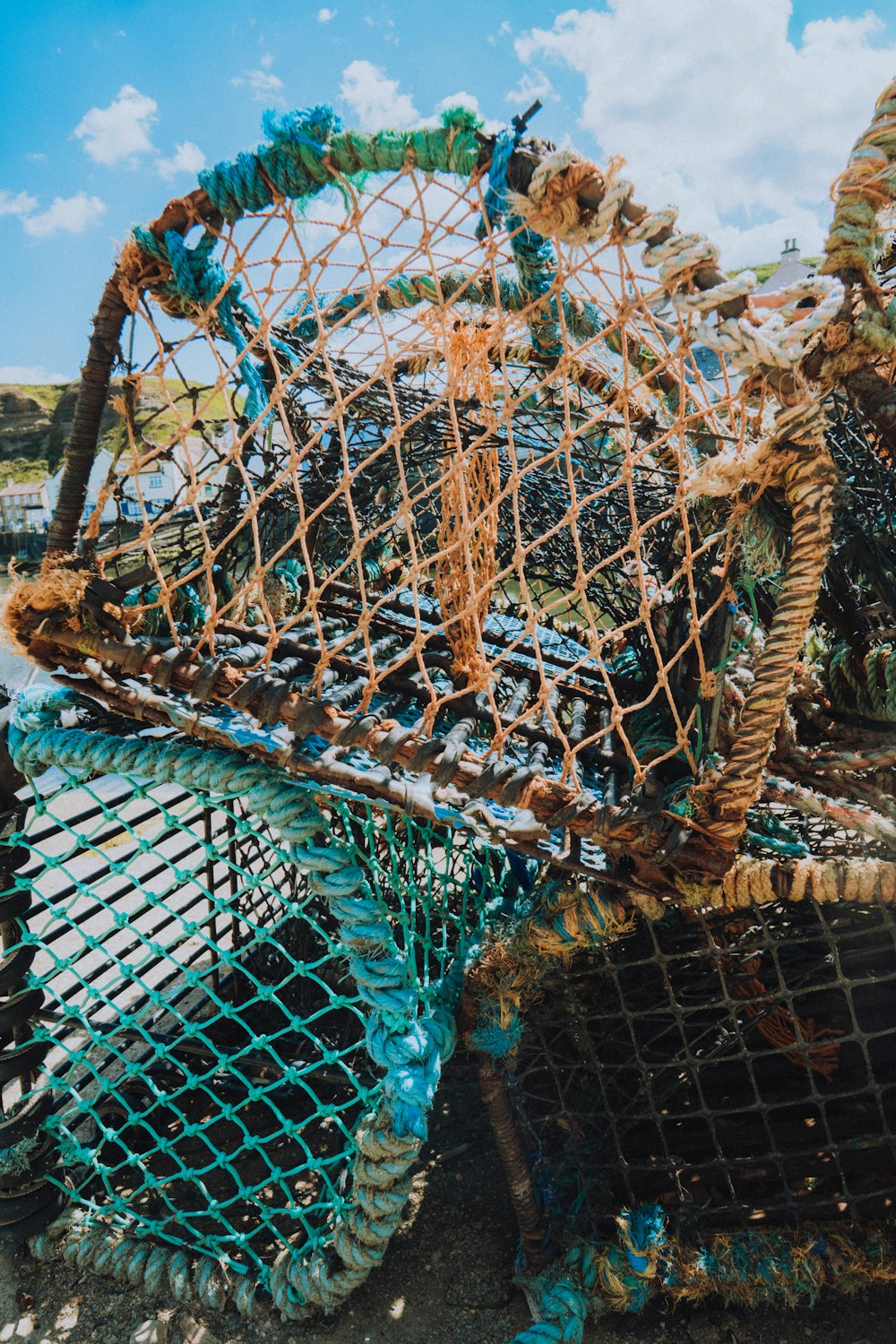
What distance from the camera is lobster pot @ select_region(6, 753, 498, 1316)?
5.60 feet

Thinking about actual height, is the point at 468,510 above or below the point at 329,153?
below

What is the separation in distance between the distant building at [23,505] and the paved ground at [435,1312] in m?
45.8

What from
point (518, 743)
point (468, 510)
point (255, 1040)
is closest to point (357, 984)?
point (255, 1040)

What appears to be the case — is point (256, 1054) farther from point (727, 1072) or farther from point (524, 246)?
point (524, 246)

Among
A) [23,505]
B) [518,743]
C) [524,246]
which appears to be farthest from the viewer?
[23,505]

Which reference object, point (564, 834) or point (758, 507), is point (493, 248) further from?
point (564, 834)

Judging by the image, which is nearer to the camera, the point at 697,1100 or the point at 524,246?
the point at 524,246

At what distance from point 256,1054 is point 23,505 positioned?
Answer: 4852cm

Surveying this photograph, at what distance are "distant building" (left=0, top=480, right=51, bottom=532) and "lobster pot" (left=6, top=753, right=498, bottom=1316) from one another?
45320 millimetres

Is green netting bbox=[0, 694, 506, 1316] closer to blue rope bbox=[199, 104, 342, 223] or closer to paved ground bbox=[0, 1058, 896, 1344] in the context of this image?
paved ground bbox=[0, 1058, 896, 1344]

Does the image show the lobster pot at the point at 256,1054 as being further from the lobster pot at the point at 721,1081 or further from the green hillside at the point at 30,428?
the green hillside at the point at 30,428

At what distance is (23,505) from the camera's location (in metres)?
44.5

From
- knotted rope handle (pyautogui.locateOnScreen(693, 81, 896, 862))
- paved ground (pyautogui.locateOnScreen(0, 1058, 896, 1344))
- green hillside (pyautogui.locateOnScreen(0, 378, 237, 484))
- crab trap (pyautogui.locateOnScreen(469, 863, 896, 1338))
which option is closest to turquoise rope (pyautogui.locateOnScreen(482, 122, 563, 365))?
knotted rope handle (pyautogui.locateOnScreen(693, 81, 896, 862))

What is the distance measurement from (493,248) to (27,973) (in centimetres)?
192
